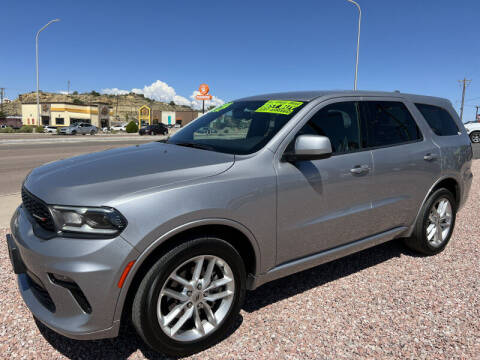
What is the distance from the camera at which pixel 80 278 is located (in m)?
1.93

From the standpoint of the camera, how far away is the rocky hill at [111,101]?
396ft

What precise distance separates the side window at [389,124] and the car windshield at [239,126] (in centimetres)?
80

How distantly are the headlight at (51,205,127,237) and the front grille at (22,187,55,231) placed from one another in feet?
0.39

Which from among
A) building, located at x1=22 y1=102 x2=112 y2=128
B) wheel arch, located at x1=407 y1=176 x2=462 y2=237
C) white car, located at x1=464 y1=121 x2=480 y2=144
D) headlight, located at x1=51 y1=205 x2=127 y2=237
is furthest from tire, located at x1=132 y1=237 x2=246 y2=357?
building, located at x1=22 y1=102 x2=112 y2=128

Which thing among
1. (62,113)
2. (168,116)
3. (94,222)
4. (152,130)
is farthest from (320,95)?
(168,116)

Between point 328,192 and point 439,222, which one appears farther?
point 439,222

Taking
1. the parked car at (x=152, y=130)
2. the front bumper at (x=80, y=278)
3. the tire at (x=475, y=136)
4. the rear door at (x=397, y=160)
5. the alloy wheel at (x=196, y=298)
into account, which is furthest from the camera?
the parked car at (x=152, y=130)

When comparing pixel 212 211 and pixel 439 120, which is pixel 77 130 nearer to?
pixel 439 120

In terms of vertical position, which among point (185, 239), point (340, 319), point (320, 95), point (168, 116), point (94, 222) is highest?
point (168, 116)

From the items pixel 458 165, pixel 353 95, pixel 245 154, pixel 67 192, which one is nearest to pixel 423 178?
pixel 458 165

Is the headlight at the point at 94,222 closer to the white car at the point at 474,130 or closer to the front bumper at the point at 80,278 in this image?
the front bumper at the point at 80,278

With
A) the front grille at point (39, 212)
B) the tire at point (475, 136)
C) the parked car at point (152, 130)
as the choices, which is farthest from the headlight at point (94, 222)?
the parked car at point (152, 130)

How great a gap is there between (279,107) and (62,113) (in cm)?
7471

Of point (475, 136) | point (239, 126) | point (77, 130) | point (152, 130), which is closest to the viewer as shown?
point (239, 126)
